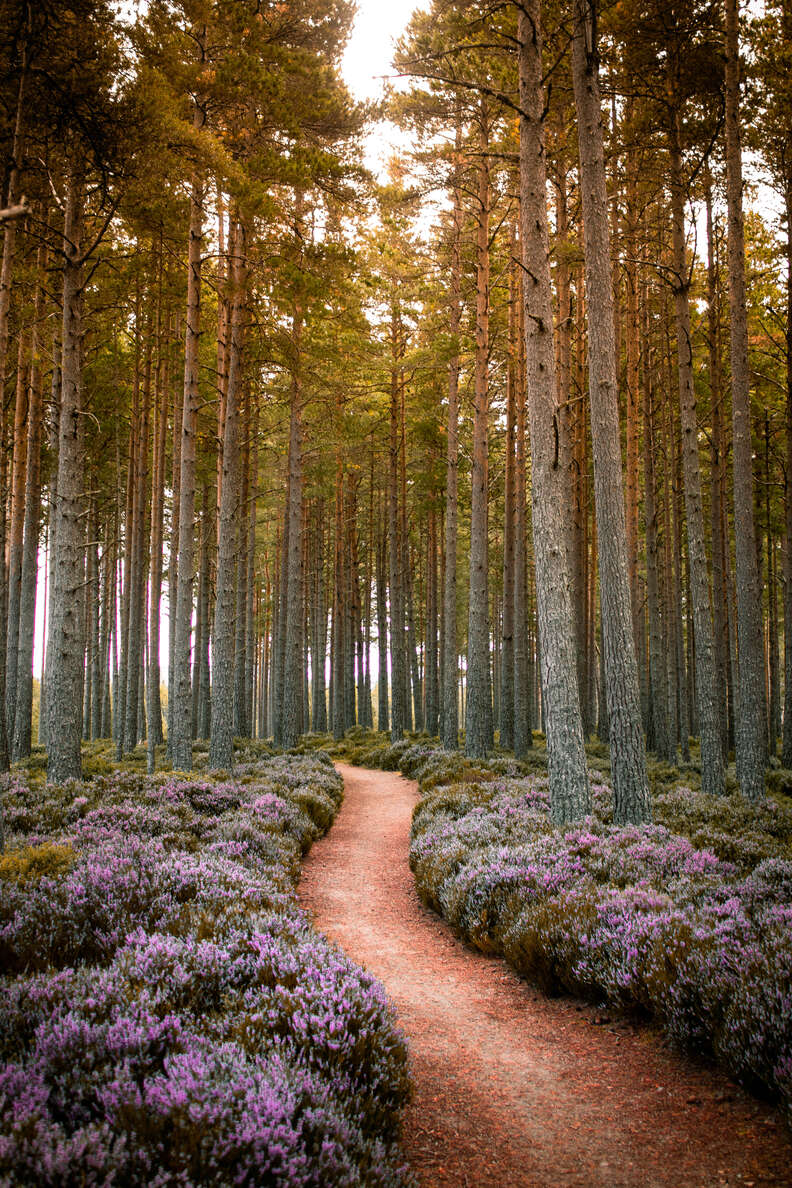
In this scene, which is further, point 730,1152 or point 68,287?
point 68,287

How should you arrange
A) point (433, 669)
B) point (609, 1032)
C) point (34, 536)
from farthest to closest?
point (433, 669), point (34, 536), point (609, 1032)

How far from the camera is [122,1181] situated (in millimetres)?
2135

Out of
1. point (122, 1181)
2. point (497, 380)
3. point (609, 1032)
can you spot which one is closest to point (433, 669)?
point (497, 380)

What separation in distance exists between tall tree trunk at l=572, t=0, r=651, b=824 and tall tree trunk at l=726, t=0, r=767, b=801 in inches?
148

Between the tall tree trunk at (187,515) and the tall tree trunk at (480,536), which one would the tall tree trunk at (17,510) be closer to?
the tall tree trunk at (187,515)

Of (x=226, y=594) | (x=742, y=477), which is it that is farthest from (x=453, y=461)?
(x=742, y=477)

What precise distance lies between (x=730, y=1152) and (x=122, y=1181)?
274 centimetres

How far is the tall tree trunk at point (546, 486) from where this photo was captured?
26.3ft

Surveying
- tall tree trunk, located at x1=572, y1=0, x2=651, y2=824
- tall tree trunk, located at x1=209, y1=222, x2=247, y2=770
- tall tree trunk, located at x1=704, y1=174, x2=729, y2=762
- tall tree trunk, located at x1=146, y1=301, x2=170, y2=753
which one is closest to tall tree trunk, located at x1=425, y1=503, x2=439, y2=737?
tall tree trunk, located at x1=704, y1=174, x2=729, y2=762

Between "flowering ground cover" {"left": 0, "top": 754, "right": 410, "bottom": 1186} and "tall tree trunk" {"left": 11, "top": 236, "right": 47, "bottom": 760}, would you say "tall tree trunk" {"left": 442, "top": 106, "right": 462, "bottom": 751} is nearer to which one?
"tall tree trunk" {"left": 11, "top": 236, "right": 47, "bottom": 760}

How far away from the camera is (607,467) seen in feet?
27.0

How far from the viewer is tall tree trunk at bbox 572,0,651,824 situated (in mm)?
7891

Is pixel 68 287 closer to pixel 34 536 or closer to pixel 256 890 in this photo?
pixel 34 536

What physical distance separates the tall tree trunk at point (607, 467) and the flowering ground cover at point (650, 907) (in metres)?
0.81
